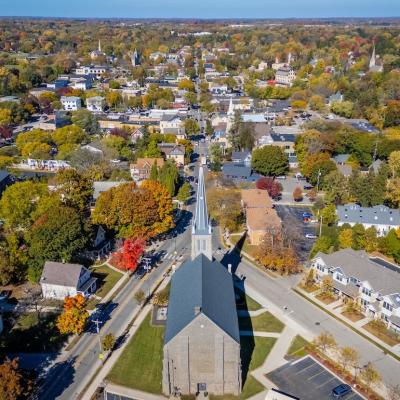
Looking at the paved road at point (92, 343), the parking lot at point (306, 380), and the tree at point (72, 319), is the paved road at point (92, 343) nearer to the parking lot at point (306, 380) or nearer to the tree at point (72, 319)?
the tree at point (72, 319)

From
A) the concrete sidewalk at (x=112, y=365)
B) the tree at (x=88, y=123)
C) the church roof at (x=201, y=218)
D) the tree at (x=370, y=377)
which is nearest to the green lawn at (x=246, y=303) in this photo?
the concrete sidewalk at (x=112, y=365)

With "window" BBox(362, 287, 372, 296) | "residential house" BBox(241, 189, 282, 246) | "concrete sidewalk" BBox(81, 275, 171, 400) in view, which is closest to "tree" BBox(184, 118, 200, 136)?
"residential house" BBox(241, 189, 282, 246)

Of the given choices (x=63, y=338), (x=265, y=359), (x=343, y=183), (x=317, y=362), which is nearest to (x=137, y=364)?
(x=63, y=338)

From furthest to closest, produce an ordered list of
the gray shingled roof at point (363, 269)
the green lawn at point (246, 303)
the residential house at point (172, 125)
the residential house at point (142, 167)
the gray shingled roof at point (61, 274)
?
the residential house at point (172, 125) → the residential house at point (142, 167) → the gray shingled roof at point (61, 274) → the green lawn at point (246, 303) → the gray shingled roof at point (363, 269)

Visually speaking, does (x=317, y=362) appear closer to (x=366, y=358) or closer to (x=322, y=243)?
(x=366, y=358)

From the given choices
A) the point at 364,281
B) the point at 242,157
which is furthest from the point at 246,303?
the point at 242,157

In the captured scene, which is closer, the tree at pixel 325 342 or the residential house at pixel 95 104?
the tree at pixel 325 342

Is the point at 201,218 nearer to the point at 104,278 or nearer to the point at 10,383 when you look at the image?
the point at 104,278
